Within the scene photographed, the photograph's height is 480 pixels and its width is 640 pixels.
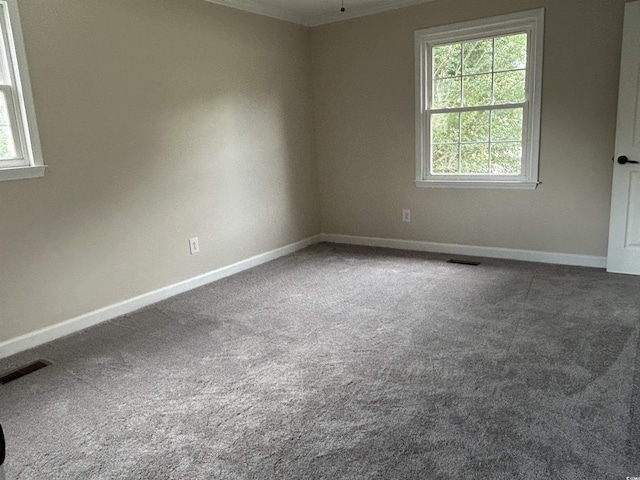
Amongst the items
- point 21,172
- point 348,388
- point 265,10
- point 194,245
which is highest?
point 265,10

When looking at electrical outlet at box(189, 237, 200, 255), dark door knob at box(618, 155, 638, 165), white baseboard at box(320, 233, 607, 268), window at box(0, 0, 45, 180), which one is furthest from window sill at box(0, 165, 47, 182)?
dark door knob at box(618, 155, 638, 165)

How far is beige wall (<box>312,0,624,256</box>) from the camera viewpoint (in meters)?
3.82

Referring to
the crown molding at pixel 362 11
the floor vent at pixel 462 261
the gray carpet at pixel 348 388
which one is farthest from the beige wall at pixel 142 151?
the floor vent at pixel 462 261

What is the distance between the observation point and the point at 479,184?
14.6 feet

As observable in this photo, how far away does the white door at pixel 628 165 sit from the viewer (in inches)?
139

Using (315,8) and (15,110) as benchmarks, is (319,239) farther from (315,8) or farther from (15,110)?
(15,110)

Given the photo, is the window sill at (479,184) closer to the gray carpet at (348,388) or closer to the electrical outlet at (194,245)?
the gray carpet at (348,388)

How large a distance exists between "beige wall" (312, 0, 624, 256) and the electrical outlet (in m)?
1.80

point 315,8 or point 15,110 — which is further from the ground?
point 315,8

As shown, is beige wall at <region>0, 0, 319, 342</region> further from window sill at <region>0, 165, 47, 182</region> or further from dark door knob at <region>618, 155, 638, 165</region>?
dark door knob at <region>618, 155, 638, 165</region>

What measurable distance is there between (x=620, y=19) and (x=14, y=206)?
4323mm

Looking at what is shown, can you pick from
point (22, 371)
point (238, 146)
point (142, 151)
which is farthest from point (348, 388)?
point (238, 146)

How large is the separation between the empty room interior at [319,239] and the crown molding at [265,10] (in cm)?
4

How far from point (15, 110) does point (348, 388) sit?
2.44 meters
